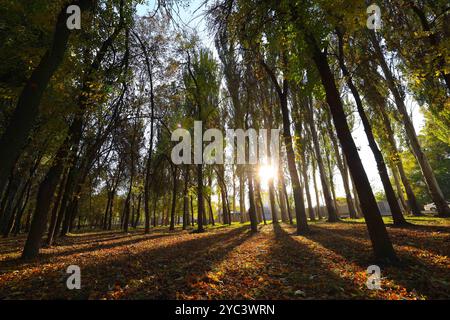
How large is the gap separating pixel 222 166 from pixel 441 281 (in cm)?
2580

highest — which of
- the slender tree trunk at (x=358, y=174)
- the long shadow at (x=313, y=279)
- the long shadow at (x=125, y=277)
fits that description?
the slender tree trunk at (x=358, y=174)

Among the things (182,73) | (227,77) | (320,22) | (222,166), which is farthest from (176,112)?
(320,22)

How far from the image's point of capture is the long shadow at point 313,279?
3924 mm

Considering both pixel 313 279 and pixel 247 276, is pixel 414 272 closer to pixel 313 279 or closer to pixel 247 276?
pixel 313 279

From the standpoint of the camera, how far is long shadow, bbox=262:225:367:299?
392 centimetres

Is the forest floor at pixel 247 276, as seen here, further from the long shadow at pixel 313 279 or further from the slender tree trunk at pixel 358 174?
the slender tree trunk at pixel 358 174

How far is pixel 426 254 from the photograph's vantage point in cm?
596

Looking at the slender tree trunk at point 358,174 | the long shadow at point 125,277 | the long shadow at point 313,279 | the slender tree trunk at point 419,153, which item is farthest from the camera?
the slender tree trunk at point 419,153

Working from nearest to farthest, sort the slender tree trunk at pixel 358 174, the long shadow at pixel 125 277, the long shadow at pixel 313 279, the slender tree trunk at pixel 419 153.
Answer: the long shadow at pixel 313 279
the long shadow at pixel 125 277
the slender tree trunk at pixel 358 174
the slender tree trunk at pixel 419 153

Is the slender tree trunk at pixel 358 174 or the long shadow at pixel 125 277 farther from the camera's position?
the slender tree trunk at pixel 358 174

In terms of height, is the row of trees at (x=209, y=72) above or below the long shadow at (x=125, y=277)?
above

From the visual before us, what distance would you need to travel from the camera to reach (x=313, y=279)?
4719mm

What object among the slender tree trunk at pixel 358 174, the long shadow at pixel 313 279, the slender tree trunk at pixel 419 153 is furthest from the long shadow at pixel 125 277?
the slender tree trunk at pixel 419 153
